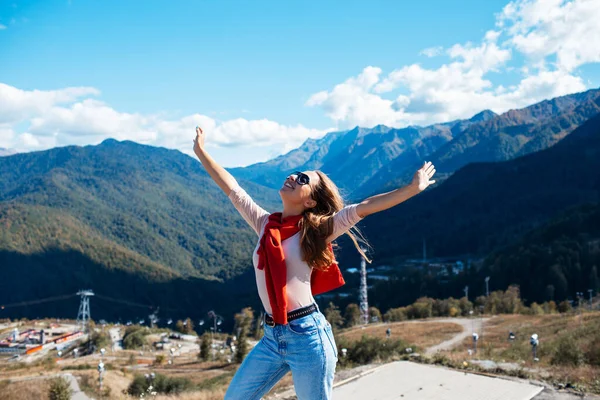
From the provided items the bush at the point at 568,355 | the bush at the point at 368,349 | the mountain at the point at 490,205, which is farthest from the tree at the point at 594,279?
the bush at the point at 568,355

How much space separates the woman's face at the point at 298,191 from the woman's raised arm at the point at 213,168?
0.51 metres

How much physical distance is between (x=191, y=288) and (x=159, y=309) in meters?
10.6

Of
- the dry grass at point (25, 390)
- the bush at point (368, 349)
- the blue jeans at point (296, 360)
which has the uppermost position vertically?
the blue jeans at point (296, 360)

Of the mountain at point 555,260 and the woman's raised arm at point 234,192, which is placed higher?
the woman's raised arm at point 234,192

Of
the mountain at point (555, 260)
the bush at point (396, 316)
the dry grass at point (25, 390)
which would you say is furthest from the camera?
the mountain at point (555, 260)

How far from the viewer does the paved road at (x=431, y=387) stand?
19.9 feet

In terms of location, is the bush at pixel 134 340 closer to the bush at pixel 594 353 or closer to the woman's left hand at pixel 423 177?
the bush at pixel 594 353

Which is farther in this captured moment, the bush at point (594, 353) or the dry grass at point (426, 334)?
the dry grass at point (426, 334)

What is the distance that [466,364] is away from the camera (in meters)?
7.66

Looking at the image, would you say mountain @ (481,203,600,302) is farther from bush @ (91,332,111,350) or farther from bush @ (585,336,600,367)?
bush @ (585,336,600,367)

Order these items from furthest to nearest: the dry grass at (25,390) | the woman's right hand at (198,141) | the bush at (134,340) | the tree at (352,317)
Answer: the bush at (134,340)
the tree at (352,317)
the dry grass at (25,390)
the woman's right hand at (198,141)

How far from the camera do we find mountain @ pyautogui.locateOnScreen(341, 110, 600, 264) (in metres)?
133

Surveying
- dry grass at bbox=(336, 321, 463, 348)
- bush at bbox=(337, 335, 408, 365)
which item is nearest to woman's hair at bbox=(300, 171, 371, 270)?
bush at bbox=(337, 335, 408, 365)

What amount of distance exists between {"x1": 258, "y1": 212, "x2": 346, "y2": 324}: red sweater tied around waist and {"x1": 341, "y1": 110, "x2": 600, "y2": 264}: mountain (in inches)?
4879
